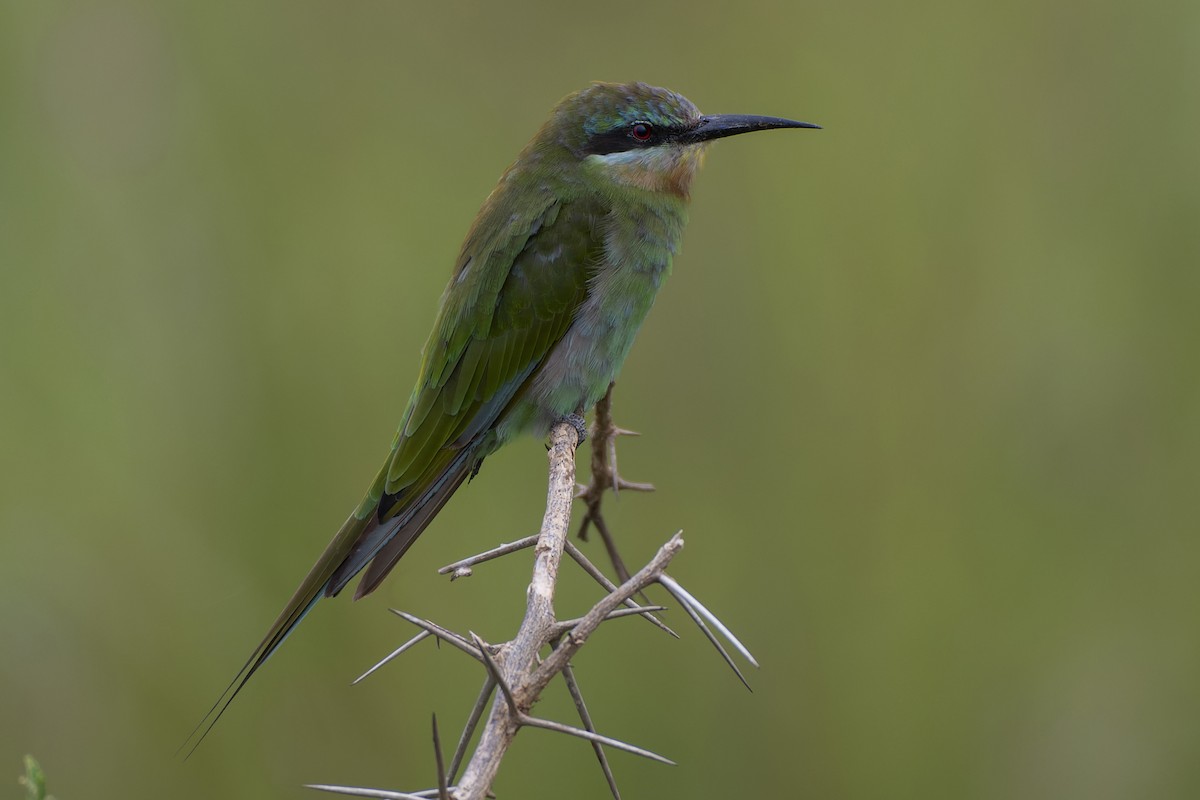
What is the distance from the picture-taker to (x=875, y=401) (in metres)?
2.76

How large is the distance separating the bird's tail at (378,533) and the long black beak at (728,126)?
843 mm

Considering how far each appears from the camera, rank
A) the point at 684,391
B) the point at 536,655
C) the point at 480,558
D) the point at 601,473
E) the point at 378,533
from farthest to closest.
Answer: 1. the point at 684,391
2. the point at 378,533
3. the point at 601,473
4. the point at 480,558
5. the point at 536,655

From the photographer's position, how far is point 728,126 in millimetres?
2477

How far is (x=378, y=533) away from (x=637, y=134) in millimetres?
1053

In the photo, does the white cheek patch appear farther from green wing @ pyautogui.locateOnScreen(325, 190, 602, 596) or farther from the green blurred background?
the green blurred background

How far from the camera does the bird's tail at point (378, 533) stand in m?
1.91

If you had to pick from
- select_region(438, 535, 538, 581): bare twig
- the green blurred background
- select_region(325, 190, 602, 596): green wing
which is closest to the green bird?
select_region(325, 190, 602, 596): green wing

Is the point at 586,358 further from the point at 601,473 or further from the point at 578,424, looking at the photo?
the point at 601,473

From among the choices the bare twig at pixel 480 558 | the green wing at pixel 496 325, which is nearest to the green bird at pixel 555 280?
the green wing at pixel 496 325

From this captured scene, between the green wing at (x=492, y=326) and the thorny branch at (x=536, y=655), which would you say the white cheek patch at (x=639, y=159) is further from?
the thorny branch at (x=536, y=655)

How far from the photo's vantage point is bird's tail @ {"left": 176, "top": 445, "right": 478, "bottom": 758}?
1.91m

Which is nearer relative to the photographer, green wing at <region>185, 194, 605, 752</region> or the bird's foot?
green wing at <region>185, 194, 605, 752</region>

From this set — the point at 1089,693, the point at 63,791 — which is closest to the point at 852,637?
the point at 1089,693

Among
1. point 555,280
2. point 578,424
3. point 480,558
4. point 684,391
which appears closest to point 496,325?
point 555,280
